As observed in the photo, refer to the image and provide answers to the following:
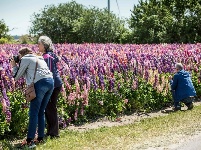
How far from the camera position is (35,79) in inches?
276

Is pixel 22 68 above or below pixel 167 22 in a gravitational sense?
below

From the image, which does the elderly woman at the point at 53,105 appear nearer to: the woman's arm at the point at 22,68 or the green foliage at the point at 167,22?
the woman's arm at the point at 22,68

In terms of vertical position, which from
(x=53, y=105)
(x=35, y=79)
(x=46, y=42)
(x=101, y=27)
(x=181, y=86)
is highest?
(x=101, y=27)

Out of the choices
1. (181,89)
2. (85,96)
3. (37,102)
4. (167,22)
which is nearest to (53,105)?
(37,102)

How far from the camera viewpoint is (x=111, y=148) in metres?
6.88

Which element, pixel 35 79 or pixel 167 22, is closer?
pixel 35 79

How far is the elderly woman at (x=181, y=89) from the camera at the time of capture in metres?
11.2

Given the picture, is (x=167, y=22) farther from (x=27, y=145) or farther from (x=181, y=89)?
(x=27, y=145)

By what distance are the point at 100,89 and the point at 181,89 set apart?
2737 millimetres

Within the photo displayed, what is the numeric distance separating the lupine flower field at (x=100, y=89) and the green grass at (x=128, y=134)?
3.28 feet

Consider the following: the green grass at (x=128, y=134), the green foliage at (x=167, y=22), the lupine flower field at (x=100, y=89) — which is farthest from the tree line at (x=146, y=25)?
the green grass at (x=128, y=134)

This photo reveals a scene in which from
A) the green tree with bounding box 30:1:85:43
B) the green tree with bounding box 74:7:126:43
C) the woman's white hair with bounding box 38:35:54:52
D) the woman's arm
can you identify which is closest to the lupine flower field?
the woman's arm

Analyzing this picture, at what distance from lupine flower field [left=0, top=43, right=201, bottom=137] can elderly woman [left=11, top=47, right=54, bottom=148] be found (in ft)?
2.91

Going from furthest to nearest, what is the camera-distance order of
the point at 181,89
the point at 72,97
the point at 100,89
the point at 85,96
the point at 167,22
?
the point at 167,22
the point at 181,89
the point at 100,89
the point at 85,96
the point at 72,97
